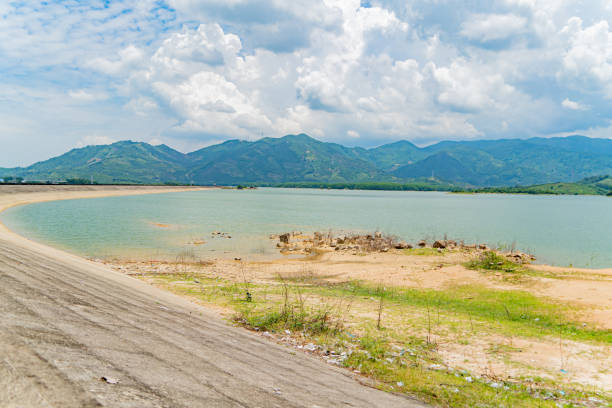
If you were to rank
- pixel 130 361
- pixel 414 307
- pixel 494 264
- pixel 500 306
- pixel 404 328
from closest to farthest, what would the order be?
pixel 130 361 < pixel 404 328 < pixel 414 307 < pixel 500 306 < pixel 494 264

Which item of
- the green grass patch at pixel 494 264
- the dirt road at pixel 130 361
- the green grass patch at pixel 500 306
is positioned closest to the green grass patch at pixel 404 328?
the green grass patch at pixel 500 306

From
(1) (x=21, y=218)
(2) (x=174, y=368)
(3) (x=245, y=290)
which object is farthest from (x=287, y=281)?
(1) (x=21, y=218)

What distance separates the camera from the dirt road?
4297mm

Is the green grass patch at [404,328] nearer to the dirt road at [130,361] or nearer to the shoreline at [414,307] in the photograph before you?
the shoreline at [414,307]

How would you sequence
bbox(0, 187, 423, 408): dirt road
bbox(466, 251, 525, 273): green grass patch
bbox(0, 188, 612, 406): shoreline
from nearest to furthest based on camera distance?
bbox(0, 187, 423, 408): dirt road
bbox(0, 188, 612, 406): shoreline
bbox(466, 251, 525, 273): green grass patch

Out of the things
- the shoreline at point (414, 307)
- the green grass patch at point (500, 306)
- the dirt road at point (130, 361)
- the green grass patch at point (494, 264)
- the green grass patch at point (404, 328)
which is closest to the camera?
the dirt road at point (130, 361)

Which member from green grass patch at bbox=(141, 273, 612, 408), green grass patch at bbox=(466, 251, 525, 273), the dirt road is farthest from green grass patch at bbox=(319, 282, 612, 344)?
the dirt road

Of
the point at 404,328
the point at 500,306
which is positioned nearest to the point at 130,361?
the point at 404,328

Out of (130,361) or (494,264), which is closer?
(130,361)

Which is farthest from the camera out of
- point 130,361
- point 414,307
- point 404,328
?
point 414,307

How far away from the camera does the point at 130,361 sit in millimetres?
5641

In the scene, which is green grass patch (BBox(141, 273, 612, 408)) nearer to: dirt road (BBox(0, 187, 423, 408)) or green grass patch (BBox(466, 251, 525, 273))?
dirt road (BBox(0, 187, 423, 408))

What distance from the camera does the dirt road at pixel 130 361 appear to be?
169 inches

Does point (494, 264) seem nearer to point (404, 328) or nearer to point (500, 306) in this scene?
point (500, 306)
